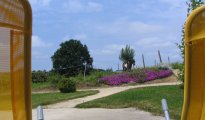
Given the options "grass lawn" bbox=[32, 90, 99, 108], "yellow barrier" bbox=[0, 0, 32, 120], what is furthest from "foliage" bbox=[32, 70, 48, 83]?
"yellow barrier" bbox=[0, 0, 32, 120]

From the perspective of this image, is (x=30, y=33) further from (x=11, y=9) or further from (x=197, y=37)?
(x=197, y=37)

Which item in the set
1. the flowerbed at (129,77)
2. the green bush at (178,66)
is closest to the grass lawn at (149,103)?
the green bush at (178,66)

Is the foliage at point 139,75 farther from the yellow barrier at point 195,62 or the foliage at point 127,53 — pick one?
the yellow barrier at point 195,62

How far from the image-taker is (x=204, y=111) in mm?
2338

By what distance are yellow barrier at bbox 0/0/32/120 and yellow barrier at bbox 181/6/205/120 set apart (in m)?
Result: 0.75

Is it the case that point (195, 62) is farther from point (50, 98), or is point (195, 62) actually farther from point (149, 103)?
point (50, 98)

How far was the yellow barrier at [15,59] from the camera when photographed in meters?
2.18

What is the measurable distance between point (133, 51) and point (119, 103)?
2067cm

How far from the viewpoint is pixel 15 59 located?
2.24 meters

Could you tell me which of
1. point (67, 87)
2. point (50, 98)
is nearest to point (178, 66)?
point (67, 87)

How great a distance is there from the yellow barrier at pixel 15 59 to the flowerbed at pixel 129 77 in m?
22.7

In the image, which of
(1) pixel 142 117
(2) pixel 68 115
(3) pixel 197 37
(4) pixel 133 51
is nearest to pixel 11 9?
(3) pixel 197 37

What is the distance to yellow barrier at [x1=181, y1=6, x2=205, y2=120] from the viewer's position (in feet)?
7.27

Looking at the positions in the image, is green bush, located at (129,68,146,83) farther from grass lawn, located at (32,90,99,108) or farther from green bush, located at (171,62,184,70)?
grass lawn, located at (32,90,99,108)
